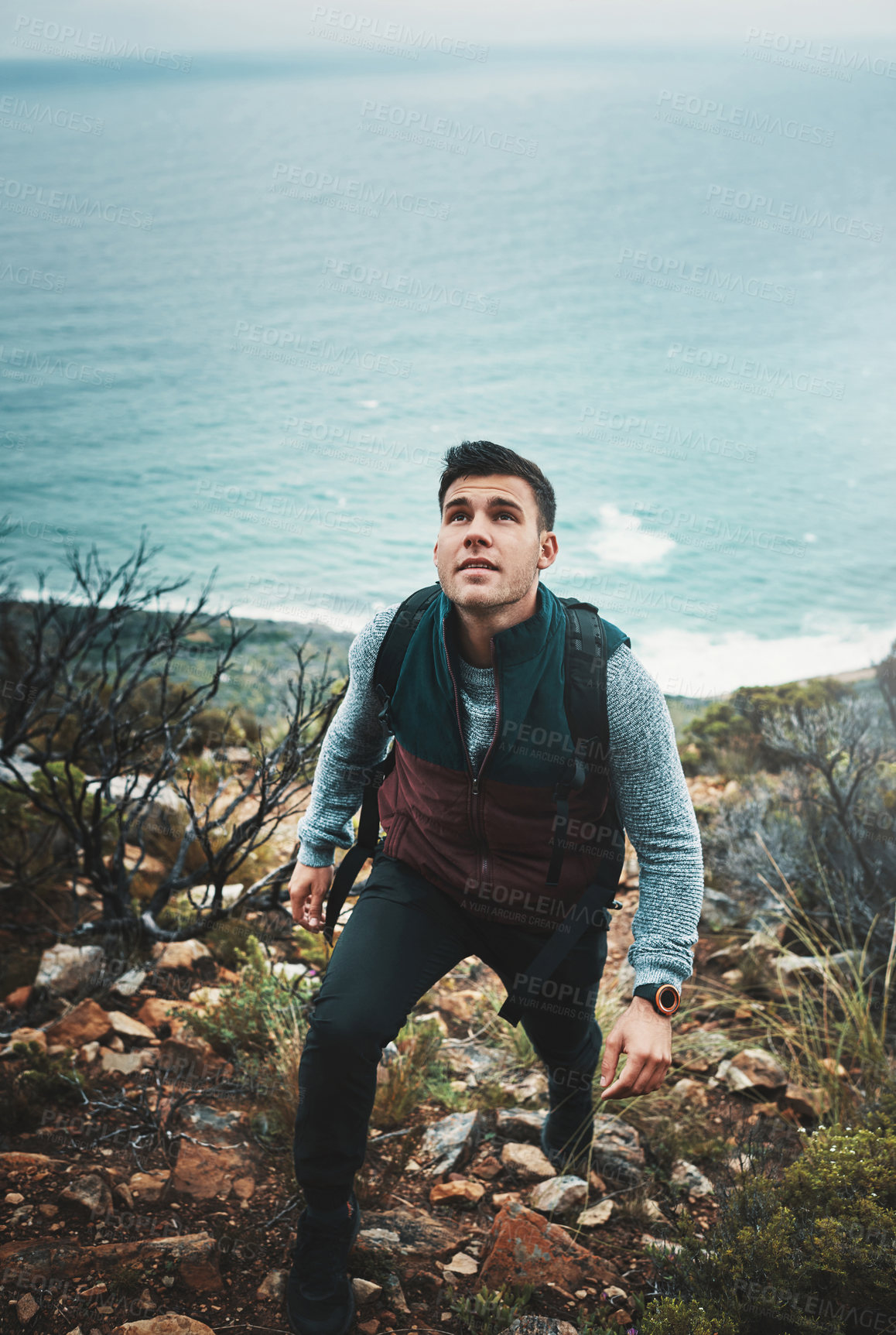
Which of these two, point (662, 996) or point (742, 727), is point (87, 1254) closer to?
point (662, 996)

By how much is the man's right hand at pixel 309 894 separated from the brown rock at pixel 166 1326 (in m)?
0.89

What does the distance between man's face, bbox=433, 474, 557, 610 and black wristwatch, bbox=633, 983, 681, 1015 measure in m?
0.94

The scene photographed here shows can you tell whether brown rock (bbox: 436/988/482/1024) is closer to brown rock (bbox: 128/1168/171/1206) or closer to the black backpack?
the black backpack

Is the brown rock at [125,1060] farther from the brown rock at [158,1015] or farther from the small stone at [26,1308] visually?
the small stone at [26,1308]

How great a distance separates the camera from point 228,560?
16.4 meters

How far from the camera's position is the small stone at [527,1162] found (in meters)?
2.59

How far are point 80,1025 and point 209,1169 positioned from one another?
2.56 feet

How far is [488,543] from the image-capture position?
204 centimetres

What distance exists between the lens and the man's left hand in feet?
5.76
